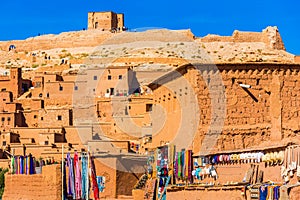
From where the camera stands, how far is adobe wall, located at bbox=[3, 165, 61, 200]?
2597cm

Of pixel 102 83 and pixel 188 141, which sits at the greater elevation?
pixel 102 83

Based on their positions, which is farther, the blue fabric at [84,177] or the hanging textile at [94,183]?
the blue fabric at [84,177]

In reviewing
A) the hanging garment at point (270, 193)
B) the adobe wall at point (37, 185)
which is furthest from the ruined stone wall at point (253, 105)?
the hanging garment at point (270, 193)

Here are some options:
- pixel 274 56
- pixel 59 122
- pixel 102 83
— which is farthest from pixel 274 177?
pixel 274 56

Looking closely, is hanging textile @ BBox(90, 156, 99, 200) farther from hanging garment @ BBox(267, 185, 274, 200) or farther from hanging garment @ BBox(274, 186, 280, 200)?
hanging garment @ BBox(274, 186, 280, 200)

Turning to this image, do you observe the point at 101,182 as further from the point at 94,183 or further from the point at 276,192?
the point at 276,192

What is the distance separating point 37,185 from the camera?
26422 millimetres

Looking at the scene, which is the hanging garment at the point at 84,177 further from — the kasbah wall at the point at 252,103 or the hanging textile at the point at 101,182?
the kasbah wall at the point at 252,103

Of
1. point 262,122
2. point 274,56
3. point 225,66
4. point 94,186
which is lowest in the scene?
point 94,186

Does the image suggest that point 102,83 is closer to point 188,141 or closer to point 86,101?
point 86,101

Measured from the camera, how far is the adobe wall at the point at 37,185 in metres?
26.0

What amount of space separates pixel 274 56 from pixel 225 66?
36.0 m

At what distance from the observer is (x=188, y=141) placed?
2323 cm

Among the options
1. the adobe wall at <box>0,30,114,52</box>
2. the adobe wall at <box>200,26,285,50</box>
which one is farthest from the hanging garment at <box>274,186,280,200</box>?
the adobe wall at <box>0,30,114,52</box>
